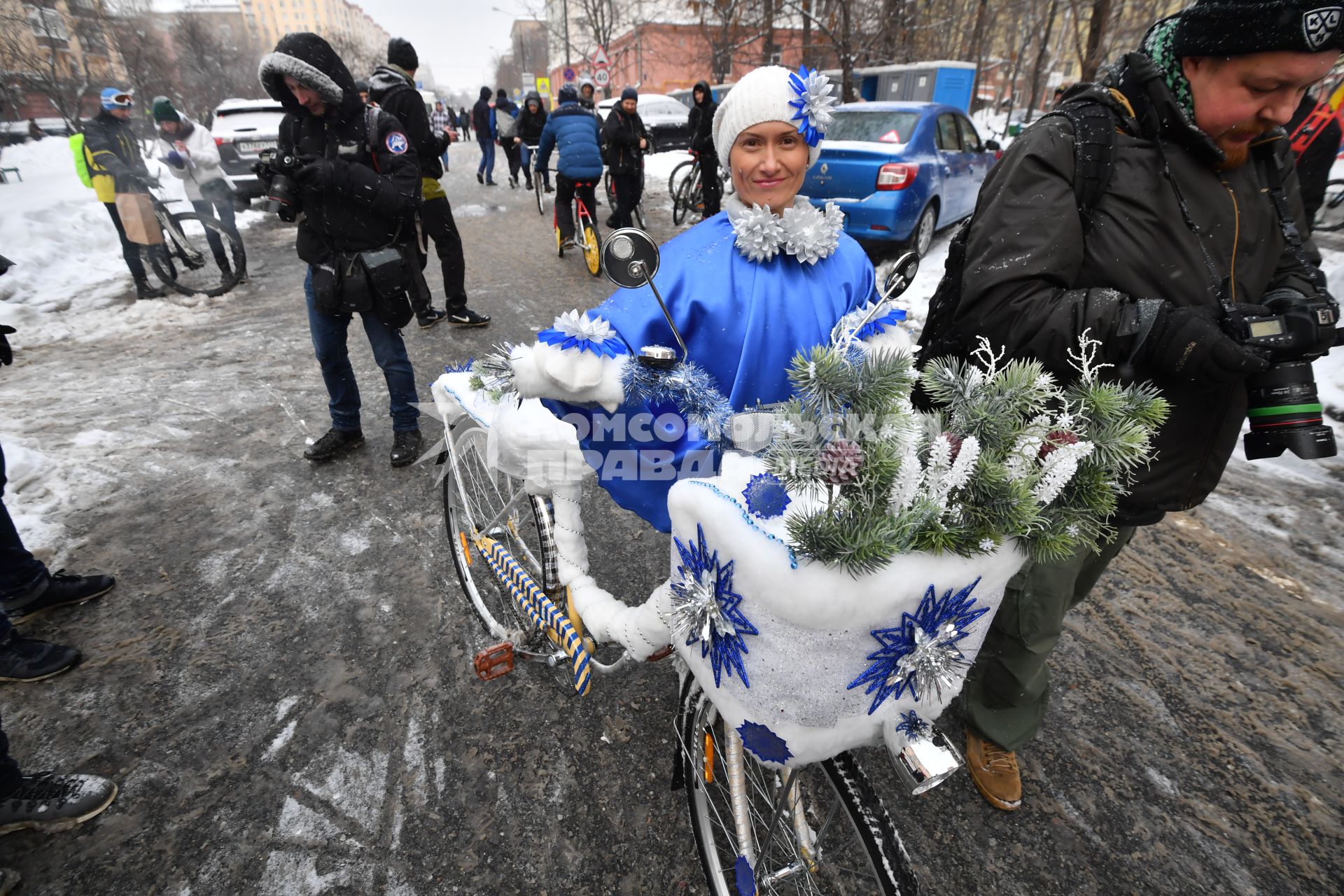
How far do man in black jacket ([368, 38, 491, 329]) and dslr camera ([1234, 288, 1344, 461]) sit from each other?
419 cm

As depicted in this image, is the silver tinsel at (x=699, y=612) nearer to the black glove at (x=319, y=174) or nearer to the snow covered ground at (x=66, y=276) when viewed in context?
the black glove at (x=319, y=174)

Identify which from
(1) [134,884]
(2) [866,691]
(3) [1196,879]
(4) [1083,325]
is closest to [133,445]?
(1) [134,884]

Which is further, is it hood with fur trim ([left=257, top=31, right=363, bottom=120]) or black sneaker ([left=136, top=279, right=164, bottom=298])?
black sneaker ([left=136, top=279, right=164, bottom=298])

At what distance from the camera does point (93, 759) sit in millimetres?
2072

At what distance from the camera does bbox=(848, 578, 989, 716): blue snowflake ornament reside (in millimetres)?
969

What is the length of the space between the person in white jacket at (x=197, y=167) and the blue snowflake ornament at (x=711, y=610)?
805cm

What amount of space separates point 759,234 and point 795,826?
4.88 feet

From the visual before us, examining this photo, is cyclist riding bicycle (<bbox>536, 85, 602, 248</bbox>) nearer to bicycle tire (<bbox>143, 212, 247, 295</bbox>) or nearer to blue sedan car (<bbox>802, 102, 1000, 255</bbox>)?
blue sedan car (<bbox>802, 102, 1000, 255</bbox>)

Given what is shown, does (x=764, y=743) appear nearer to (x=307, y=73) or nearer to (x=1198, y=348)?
(x=1198, y=348)

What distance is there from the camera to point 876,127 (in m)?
7.00

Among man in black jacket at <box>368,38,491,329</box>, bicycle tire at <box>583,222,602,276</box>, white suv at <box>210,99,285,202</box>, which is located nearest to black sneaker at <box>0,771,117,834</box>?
man in black jacket at <box>368,38,491,329</box>

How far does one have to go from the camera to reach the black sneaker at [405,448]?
3.72 metres

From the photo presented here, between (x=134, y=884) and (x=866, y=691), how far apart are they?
2.17m

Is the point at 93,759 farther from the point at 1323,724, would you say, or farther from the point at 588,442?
the point at 1323,724
